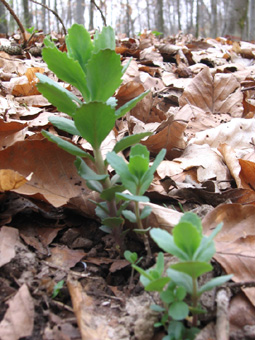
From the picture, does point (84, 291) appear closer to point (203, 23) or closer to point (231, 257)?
point (231, 257)

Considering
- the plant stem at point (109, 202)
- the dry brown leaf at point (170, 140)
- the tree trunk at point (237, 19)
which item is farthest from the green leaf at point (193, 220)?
the tree trunk at point (237, 19)

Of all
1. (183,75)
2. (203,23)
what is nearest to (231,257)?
(183,75)

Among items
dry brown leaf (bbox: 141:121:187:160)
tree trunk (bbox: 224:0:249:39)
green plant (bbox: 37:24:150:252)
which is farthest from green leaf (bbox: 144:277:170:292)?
tree trunk (bbox: 224:0:249:39)

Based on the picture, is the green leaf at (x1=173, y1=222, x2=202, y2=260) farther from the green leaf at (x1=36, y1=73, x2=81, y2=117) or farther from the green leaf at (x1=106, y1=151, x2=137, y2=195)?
the green leaf at (x1=36, y1=73, x2=81, y2=117)

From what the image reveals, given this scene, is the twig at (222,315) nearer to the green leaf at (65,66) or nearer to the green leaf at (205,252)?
the green leaf at (205,252)

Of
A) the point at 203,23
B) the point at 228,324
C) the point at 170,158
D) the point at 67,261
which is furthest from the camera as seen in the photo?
the point at 203,23

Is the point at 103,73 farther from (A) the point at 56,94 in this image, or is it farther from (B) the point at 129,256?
(B) the point at 129,256
